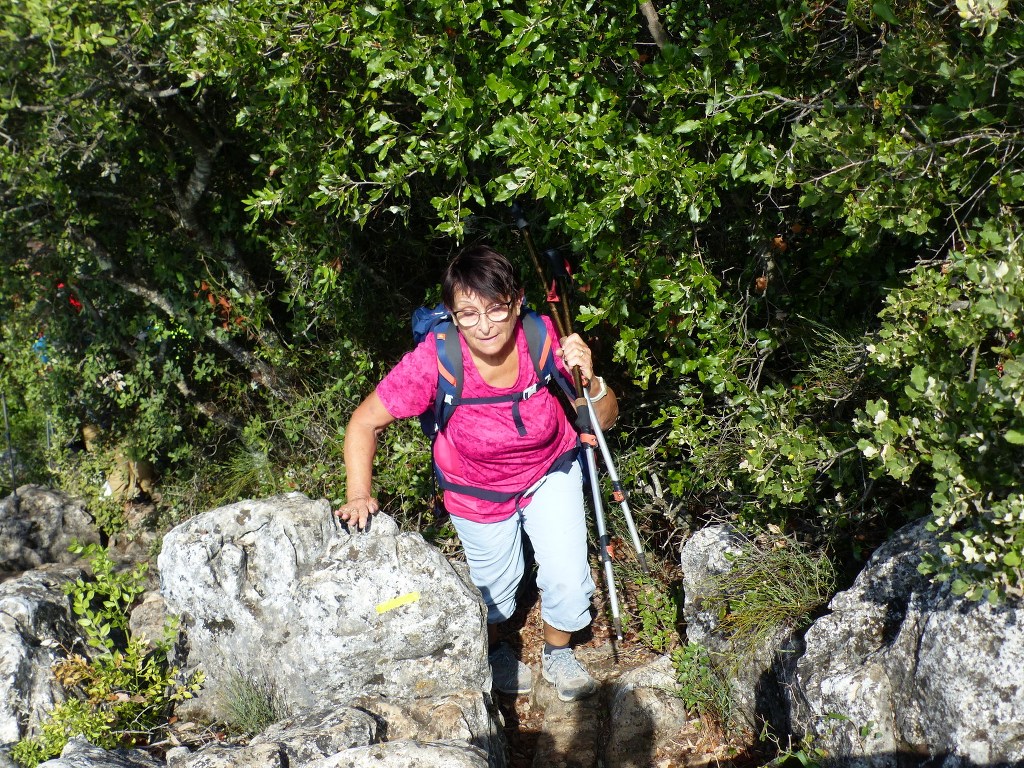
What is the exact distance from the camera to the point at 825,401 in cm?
430

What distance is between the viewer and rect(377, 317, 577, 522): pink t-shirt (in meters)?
4.26

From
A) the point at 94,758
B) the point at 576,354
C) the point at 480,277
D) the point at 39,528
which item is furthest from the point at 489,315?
the point at 39,528

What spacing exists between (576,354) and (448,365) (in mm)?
639

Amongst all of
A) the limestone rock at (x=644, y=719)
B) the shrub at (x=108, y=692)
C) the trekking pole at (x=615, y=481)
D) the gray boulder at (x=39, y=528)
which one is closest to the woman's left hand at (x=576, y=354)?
the trekking pole at (x=615, y=481)

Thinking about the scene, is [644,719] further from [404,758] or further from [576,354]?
[576,354]

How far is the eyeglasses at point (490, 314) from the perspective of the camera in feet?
13.4

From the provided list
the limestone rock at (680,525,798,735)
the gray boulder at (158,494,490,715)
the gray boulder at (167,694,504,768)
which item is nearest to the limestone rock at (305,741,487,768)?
the gray boulder at (167,694,504,768)

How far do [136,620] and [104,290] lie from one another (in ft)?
9.53

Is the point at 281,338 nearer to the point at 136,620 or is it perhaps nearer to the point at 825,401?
the point at 136,620

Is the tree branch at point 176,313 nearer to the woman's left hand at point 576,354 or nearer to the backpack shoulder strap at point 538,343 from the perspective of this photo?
the backpack shoulder strap at point 538,343

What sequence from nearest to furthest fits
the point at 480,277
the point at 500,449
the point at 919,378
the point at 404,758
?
the point at 919,378 → the point at 404,758 → the point at 480,277 → the point at 500,449

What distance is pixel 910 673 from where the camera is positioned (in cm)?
331

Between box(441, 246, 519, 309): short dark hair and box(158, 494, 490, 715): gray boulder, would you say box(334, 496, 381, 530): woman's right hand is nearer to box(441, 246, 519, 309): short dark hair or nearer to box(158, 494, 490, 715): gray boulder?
box(158, 494, 490, 715): gray boulder

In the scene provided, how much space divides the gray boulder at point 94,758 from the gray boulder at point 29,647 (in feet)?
1.83
